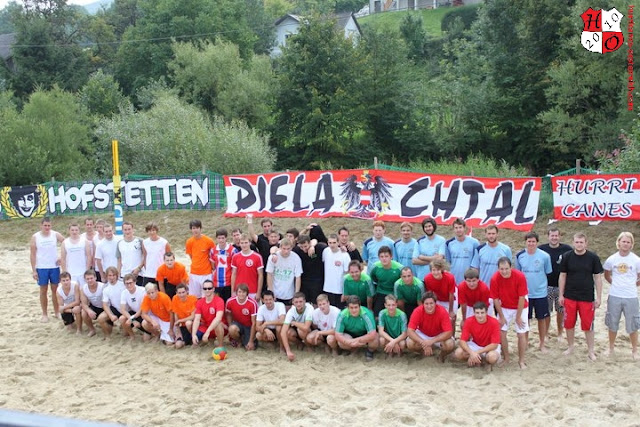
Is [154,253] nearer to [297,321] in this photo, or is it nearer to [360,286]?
[297,321]

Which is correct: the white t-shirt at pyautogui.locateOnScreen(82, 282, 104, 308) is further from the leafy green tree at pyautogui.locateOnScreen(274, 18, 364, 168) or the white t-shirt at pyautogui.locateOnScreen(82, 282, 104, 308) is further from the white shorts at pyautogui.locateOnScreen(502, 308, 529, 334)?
the leafy green tree at pyautogui.locateOnScreen(274, 18, 364, 168)

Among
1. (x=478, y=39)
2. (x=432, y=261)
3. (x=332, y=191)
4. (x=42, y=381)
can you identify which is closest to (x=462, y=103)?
(x=478, y=39)

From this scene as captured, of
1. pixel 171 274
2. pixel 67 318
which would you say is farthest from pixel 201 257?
pixel 67 318

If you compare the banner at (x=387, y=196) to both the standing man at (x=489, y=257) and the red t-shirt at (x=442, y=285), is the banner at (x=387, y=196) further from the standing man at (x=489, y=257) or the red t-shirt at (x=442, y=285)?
the red t-shirt at (x=442, y=285)

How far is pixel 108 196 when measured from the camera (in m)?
18.5

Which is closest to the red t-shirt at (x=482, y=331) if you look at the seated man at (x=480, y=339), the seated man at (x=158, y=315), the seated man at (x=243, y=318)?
the seated man at (x=480, y=339)

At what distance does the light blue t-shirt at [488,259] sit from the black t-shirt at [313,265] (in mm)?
2033

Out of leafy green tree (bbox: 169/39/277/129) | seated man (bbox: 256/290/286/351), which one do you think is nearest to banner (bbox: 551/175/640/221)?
seated man (bbox: 256/290/286/351)

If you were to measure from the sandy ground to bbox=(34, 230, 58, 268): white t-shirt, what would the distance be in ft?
5.47

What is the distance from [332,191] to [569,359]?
333 inches

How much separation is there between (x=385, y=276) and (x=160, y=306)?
3.17 metres

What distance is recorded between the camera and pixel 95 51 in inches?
2089

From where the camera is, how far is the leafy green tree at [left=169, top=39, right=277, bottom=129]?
3394 centimetres

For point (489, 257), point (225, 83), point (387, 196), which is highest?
point (225, 83)
